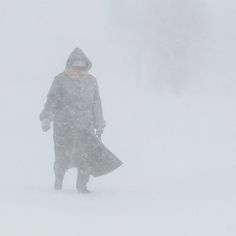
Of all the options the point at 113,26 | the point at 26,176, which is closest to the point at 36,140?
the point at 26,176

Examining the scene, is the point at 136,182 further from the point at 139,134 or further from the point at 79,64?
the point at 139,134

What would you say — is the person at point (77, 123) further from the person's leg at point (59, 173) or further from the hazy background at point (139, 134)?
the hazy background at point (139, 134)

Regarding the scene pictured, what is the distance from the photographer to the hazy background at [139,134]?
294 inches

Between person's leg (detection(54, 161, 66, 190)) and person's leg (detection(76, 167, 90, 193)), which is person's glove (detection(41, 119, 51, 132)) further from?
person's leg (detection(76, 167, 90, 193))

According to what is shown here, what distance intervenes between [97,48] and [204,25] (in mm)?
16339

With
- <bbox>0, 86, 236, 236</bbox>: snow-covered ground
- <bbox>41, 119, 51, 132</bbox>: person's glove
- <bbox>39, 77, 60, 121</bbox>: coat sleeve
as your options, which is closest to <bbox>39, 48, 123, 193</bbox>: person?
<bbox>39, 77, 60, 121</bbox>: coat sleeve

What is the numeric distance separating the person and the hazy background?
42 centimetres

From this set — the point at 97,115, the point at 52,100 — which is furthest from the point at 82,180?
the point at 52,100

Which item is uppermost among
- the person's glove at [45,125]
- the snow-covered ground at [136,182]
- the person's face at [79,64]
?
the person's face at [79,64]

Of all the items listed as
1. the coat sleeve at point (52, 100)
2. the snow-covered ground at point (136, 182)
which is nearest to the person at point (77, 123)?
the coat sleeve at point (52, 100)

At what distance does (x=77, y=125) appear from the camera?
8969 mm

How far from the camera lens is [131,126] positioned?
844 inches

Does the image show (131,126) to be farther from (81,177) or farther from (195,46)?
(195,46)

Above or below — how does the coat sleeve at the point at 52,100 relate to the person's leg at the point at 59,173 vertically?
above
